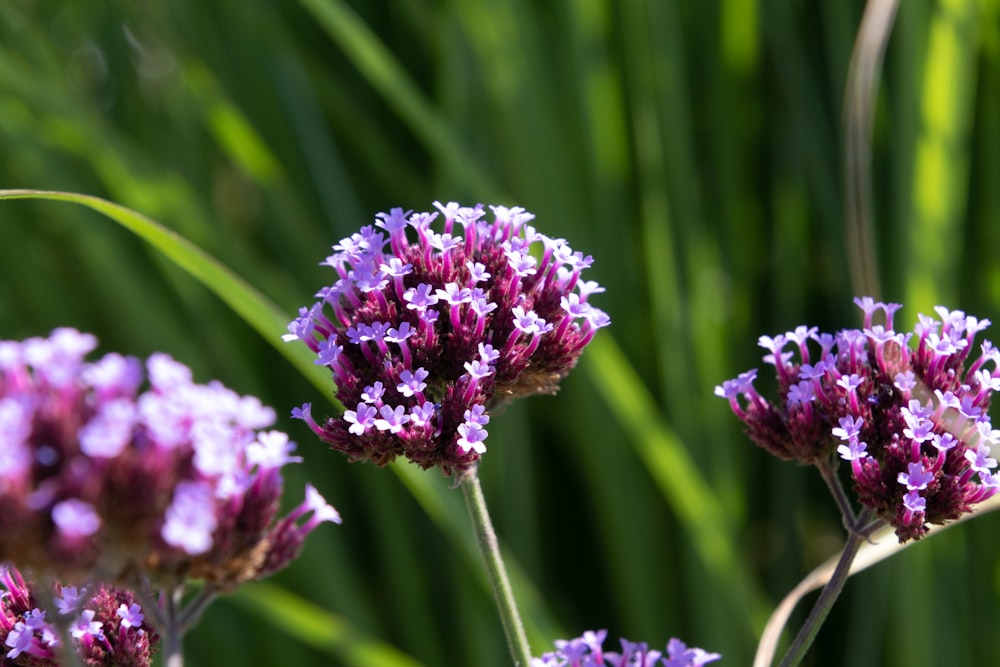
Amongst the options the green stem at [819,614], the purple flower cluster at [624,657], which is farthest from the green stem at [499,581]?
the green stem at [819,614]

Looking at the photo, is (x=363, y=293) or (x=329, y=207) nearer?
(x=363, y=293)

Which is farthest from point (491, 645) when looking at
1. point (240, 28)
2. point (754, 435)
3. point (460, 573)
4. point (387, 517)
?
point (240, 28)

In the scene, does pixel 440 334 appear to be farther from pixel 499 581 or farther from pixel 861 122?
pixel 861 122

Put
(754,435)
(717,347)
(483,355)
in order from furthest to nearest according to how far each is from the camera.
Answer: (717,347) → (754,435) → (483,355)

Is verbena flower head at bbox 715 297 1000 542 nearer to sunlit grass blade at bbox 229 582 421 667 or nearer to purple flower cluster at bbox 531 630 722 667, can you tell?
purple flower cluster at bbox 531 630 722 667

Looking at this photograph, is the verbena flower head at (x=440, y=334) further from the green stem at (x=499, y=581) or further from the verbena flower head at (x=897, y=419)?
the verbena flower head at (x=897, y=419)

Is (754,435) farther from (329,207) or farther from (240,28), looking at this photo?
(240,28)
